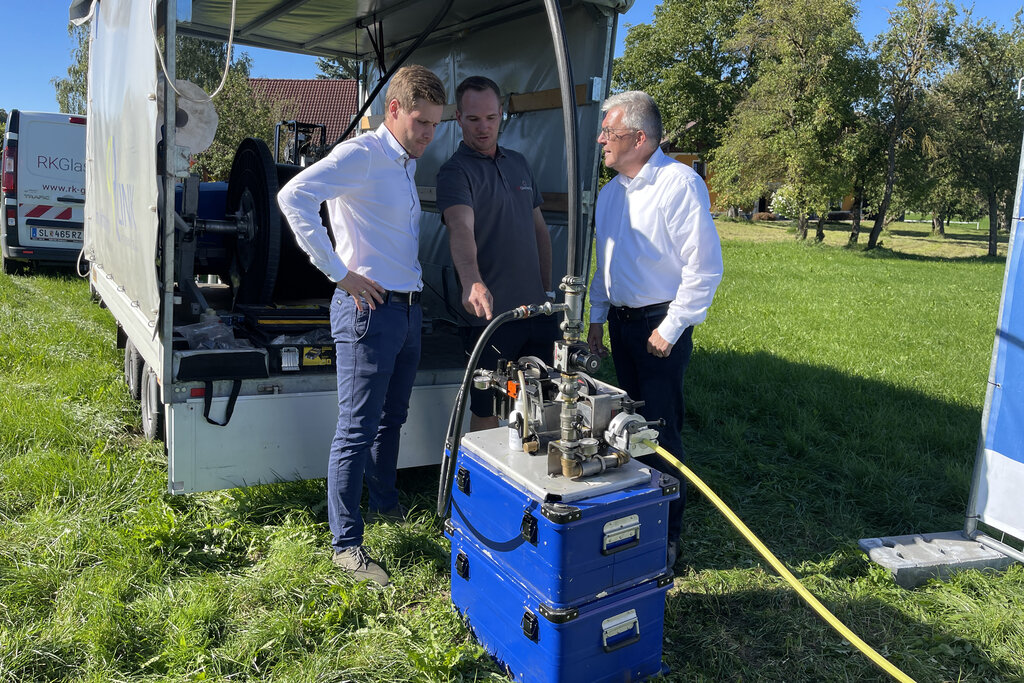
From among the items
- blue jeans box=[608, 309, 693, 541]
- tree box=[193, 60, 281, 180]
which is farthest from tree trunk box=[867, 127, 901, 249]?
blue jeans box=[608, 309, 693, 541]

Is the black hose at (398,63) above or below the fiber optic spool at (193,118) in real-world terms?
above

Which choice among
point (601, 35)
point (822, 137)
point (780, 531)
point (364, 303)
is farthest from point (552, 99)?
point (822, 137)

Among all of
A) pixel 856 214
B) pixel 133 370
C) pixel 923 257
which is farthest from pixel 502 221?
pixel 856 214

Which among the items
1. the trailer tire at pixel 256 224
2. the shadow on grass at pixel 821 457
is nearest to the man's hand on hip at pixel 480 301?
the shadow on grass at pixel 821 457

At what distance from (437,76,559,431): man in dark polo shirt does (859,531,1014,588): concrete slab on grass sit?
1.84 metres

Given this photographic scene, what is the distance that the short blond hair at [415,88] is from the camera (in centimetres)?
309

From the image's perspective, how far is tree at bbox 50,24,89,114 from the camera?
3562 centimetres

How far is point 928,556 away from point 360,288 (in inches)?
112

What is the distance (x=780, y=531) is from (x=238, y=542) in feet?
8.79

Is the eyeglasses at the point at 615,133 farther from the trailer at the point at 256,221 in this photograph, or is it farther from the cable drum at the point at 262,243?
the cable drum at the point at 262,243

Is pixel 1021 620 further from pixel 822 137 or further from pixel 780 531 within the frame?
pixel 822 137

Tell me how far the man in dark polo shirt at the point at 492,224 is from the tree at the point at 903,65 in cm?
2723

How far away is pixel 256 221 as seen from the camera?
5.04m

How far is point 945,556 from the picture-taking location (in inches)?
146
